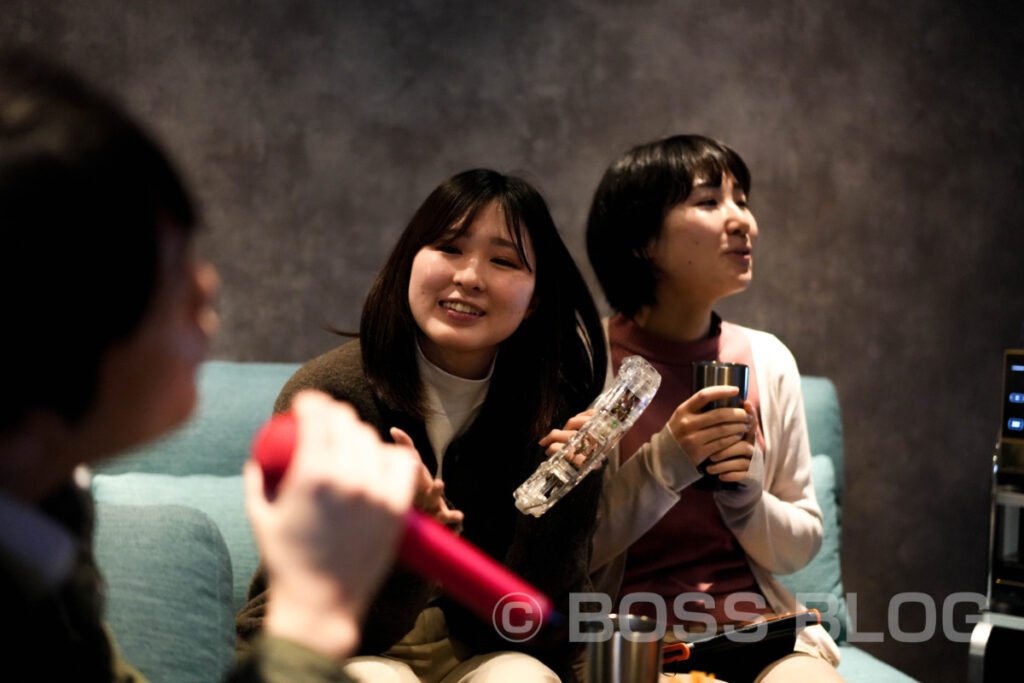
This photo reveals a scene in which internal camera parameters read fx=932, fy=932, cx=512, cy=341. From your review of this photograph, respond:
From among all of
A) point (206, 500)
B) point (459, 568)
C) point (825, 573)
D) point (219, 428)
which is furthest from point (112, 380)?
point (825, 573)

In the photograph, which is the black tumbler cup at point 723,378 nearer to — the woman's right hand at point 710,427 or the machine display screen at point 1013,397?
the woman's right hand at point 710,427

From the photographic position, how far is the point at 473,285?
4.83 feet

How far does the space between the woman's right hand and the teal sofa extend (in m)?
0.62

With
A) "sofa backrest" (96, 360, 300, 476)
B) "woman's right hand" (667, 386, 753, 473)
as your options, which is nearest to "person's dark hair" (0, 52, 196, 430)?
"woman's right hand" (667, 386, 753, 473)

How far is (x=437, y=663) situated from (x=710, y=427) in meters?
0.59

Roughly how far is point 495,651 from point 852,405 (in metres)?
1.46

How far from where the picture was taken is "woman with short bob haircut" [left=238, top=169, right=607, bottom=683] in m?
1.48

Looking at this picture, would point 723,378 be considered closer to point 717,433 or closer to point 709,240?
point 717,433

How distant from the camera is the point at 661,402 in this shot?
186 cm

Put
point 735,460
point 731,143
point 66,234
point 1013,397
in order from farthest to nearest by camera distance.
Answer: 1. point 731,143
2. point 1013,397
3. point 735,460
4. point 66,234

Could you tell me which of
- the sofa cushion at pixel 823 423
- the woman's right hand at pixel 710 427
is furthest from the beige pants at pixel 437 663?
the sofa cushion at pixel 823 423

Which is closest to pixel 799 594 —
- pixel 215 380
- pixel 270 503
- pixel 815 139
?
pixel 815 139

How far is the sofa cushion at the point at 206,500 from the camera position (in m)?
1.70

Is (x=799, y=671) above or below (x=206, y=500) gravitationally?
below
